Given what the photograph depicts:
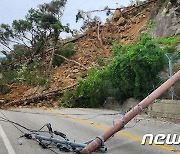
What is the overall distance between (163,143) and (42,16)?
916 inches

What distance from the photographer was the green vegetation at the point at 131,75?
14055mm

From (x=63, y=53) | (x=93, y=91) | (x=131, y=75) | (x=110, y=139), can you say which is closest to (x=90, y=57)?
(x=63, y=53)

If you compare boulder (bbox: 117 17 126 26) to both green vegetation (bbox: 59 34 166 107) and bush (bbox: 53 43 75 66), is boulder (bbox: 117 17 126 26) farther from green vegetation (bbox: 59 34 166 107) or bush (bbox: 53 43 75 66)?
green vegetation (bbox: 59 34 166 107)

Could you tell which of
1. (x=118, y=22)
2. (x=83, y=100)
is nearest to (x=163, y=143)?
(x=83, y=100)

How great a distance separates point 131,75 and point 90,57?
11733mm

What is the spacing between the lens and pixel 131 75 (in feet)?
49.0

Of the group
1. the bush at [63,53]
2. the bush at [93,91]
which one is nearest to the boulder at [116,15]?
the bush at [63,53]

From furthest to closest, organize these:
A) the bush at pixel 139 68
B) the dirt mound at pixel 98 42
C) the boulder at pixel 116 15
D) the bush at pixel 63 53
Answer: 1. the boulder at pixel 116 15
2. the bush at pixel 63 53
3. the dirt mound at pixel 98 42
4. the bush at pixel 139 68

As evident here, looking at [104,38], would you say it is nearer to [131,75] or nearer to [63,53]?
[63,53]

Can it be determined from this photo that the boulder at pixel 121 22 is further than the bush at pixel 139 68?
Yes

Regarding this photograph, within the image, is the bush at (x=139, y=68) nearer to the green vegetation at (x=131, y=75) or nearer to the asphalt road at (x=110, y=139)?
the green vegetation at (x=131, y=75)

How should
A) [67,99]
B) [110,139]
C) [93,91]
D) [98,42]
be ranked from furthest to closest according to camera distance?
[98,42]
[67,99]
[93,91]
[110,139]

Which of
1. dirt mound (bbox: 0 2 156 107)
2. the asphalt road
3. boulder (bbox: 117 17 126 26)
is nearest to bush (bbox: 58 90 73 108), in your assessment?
dirt mound (bbox: 0 2 156 107)

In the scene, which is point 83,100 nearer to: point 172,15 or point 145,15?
point 172,15
